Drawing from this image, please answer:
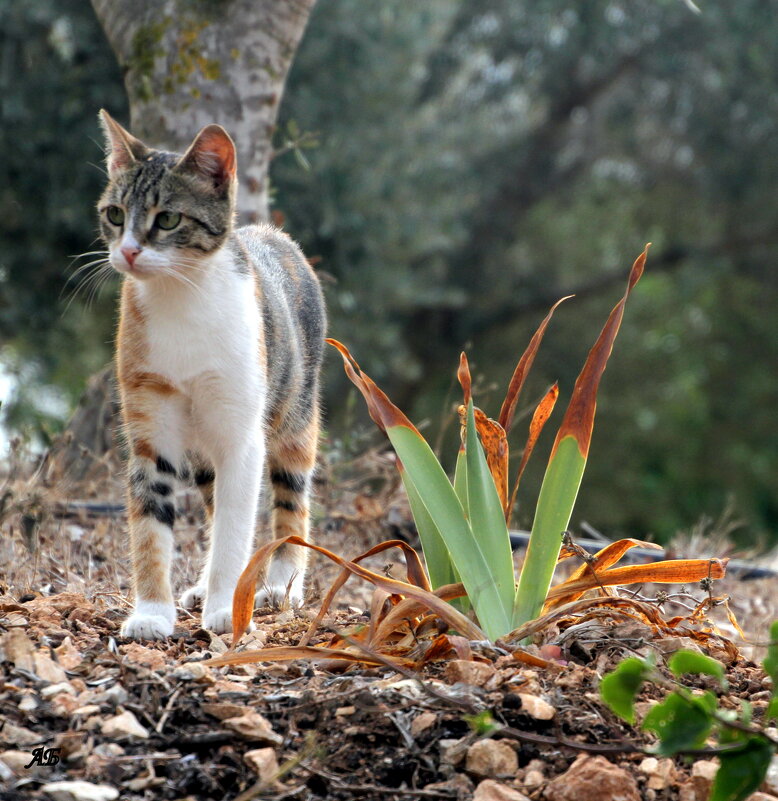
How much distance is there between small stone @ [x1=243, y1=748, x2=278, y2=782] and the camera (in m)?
2.01

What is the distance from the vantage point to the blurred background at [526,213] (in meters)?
8.12

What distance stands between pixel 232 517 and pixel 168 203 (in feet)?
3.23

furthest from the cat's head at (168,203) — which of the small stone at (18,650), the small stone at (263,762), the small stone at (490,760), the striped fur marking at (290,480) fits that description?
the small stone at (490,760)

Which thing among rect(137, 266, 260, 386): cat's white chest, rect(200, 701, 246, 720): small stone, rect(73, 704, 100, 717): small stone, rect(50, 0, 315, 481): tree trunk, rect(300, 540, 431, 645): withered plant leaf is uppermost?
rect(50, 0, 315, 481): tree trunk

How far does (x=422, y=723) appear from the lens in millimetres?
2186

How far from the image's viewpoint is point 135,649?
249 cm

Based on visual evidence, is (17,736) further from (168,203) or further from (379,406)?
(168,203)

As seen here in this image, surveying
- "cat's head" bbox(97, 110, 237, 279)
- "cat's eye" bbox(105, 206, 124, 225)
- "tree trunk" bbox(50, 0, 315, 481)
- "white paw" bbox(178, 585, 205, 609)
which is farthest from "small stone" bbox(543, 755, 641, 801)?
"tree trunk" bbox(50, 0, 315, 481)

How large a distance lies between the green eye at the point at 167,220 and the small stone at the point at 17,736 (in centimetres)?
164

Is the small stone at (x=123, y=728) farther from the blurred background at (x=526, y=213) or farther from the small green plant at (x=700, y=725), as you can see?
the blurred background at (x=526, y=213)

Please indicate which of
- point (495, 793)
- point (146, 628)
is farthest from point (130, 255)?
point (495, 793)

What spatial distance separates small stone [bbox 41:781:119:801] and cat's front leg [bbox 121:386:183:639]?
1.12 m

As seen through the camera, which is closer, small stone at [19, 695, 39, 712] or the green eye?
small stone at [19, 695, 39, 712]

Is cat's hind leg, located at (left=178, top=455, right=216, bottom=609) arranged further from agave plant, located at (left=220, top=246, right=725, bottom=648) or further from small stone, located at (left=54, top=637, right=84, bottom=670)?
small stone, located at (left=54, top=637, right=84, bottom=670)
